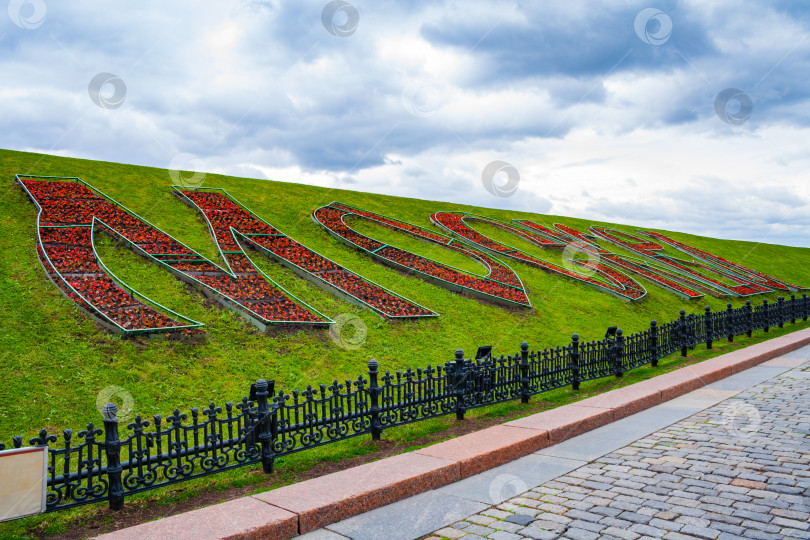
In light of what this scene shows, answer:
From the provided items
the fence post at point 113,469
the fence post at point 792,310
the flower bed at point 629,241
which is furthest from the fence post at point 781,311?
the fence post at point 113,469

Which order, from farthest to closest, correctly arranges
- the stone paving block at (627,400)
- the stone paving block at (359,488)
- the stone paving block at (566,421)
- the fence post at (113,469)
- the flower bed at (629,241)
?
1. the flower bed at (629,241)
2. the stone paving block at (627,400)
3. the stone paving block at (566,421)
4. the fence post at (113,469)
5. the stone paving block at (359,488)

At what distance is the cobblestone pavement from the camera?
15.6 ft

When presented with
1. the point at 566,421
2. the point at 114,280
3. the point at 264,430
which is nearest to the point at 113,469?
the point at 264,430

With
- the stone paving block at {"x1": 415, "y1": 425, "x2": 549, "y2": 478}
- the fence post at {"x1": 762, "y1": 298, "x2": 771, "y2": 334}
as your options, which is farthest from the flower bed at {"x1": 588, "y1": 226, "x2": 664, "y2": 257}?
the stone paving block at {"x1": 415, "y1": 425, "x2": 549, "y2": 478}

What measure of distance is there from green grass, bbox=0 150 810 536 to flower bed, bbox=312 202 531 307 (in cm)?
45

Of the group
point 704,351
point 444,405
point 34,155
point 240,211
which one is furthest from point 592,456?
point 34,155

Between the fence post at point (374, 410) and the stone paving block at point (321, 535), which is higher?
the fence post at point (374, 410)

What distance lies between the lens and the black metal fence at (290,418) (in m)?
5.79

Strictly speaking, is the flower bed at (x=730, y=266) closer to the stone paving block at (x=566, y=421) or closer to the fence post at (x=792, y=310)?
the fence post at (x=792, y=310)

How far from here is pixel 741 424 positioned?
8250 millimetres

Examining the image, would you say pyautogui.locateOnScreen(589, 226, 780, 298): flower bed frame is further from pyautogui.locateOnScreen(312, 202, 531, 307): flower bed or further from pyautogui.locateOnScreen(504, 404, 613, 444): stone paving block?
pyautogui.locateOnScreen(504, 404, 613, 444): stone paving block

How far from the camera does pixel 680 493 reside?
5.57 metres

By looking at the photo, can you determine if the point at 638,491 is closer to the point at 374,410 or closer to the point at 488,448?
the point at 488,448

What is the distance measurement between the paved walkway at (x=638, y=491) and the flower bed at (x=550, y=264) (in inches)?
590
